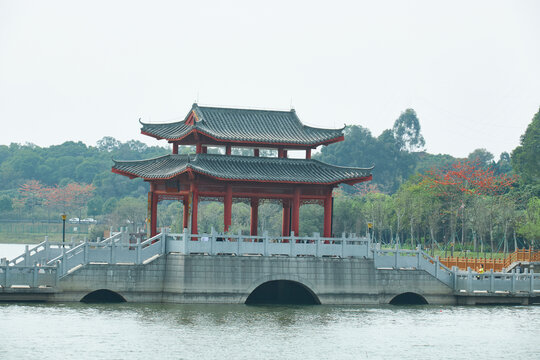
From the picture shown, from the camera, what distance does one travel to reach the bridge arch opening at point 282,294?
44750 millimetres

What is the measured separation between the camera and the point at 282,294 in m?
45.5

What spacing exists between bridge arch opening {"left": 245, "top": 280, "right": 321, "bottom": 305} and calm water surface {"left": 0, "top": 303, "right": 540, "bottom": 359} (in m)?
2.61

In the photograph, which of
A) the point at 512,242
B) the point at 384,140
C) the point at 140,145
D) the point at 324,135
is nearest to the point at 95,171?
the point at 140,145

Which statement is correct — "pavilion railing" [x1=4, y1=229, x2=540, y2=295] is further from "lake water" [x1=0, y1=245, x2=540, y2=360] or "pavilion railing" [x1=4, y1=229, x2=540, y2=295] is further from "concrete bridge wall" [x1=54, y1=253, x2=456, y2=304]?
"lake water" [x1=0, y1=245, x2=540, y2=360]

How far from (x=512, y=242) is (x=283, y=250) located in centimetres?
4667

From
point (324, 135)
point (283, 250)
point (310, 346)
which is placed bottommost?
point (310, 346)

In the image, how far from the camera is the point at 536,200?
78125 mm

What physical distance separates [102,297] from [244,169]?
30.4 feet

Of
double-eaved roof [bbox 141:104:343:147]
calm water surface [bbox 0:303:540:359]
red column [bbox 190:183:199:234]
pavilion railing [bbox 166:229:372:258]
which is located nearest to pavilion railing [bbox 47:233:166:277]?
pavilion railing [bbox 166:229:372:258]

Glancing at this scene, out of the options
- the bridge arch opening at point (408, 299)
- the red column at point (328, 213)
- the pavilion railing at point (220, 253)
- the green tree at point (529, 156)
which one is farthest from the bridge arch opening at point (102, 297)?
the green tree at point (529, 156)

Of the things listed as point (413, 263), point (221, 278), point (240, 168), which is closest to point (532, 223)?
point (413, 263)

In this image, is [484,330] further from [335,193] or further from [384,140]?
[384,140]

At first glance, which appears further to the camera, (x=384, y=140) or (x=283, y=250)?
(x=384, y=140)

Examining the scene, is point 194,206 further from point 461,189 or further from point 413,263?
point 461,189
